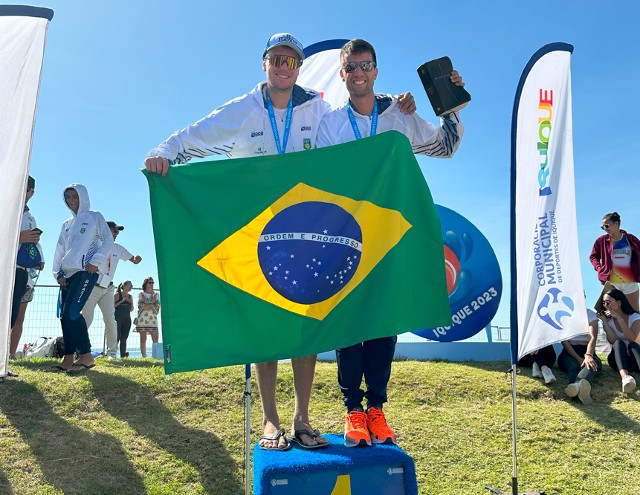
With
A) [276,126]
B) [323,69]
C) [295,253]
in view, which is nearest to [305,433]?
[295,253]

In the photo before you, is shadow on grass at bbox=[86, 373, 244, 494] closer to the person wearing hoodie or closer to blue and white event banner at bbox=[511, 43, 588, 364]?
the person wearing hoodie

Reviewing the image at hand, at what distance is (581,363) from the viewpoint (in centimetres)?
674

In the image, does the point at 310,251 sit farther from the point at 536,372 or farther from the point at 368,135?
the point at 536,372

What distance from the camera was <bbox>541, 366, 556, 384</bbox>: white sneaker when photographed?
643cm

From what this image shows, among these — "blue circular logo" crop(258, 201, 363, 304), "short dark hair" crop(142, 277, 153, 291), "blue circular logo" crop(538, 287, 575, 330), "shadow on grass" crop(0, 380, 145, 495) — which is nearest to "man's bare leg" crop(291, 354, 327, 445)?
"blue circular logo" crop(258, 201, 363, 304)

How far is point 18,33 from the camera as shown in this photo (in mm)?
Answer: 3373

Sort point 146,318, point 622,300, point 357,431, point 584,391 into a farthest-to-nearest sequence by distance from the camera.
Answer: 1. point 146,318
2. point 622,300
3. point 584,391
4. point 357,431

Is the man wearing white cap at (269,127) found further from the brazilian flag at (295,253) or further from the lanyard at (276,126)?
the brazilian flag at (295,253)

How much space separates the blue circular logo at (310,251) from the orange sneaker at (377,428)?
2.30 ft

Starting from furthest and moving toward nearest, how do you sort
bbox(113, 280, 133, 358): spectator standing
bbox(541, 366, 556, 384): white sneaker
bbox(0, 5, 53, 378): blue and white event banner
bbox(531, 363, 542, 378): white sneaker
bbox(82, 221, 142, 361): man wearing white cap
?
bbox(113, 280, 133, 358): spectator standing, bbox(82, 221, 142, 361): man wearing white cap, bbox(531, 363, 542, 378): white sneaker, bbox(541, 366, 556, 384): white sneaker, bbox(0, 5, 53, 378): blue and white event banner

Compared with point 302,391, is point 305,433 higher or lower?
lower

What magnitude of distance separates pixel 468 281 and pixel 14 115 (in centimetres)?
559

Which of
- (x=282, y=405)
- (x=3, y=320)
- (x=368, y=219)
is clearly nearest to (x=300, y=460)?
(x=368, y=219)

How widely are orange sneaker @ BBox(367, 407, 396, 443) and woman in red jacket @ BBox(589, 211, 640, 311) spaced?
227 inches
